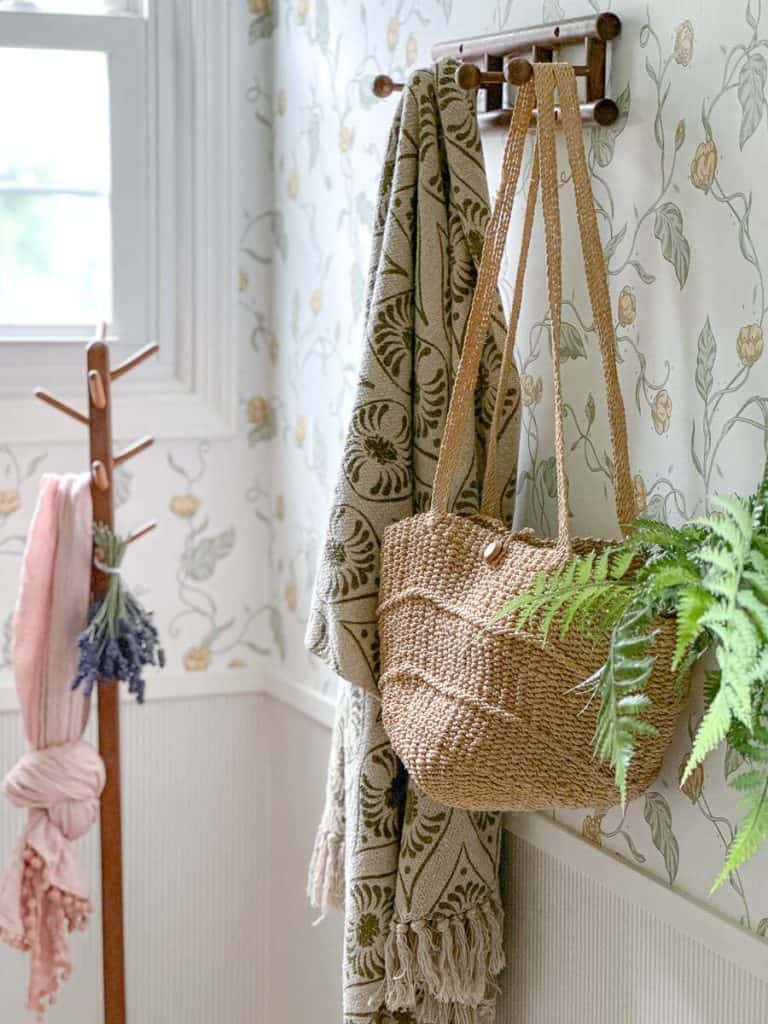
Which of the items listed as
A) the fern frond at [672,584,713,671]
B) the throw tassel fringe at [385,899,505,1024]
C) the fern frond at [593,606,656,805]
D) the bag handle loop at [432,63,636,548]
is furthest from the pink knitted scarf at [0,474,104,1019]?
the fern frond at [672,584,713,671]

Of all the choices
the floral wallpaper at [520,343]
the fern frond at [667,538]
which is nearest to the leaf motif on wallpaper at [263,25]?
the floral wallpaper at [520,343]

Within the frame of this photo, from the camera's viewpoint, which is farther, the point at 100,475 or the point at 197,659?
the point at 197,659

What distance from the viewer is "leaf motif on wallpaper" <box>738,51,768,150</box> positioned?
1.19 m

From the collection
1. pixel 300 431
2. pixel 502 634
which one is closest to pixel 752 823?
pixel 502 634

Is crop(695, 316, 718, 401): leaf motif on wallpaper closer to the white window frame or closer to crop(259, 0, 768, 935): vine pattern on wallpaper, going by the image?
crop(259, 0, 768, 935): vine pattern on wallpaper

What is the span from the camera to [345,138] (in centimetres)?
200

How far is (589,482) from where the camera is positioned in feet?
4.85

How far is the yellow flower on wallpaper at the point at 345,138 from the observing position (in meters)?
1.98

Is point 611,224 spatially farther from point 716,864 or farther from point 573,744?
point 716,864

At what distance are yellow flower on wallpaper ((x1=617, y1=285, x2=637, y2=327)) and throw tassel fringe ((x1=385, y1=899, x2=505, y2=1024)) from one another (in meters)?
0.68

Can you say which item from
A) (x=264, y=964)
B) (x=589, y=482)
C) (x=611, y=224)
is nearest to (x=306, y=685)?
(x=264, y=964)

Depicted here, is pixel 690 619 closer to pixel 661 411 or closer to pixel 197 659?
pixel 661 411

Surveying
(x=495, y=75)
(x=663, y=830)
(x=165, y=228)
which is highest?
(x=495, y=75)

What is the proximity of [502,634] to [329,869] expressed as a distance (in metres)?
0.64
